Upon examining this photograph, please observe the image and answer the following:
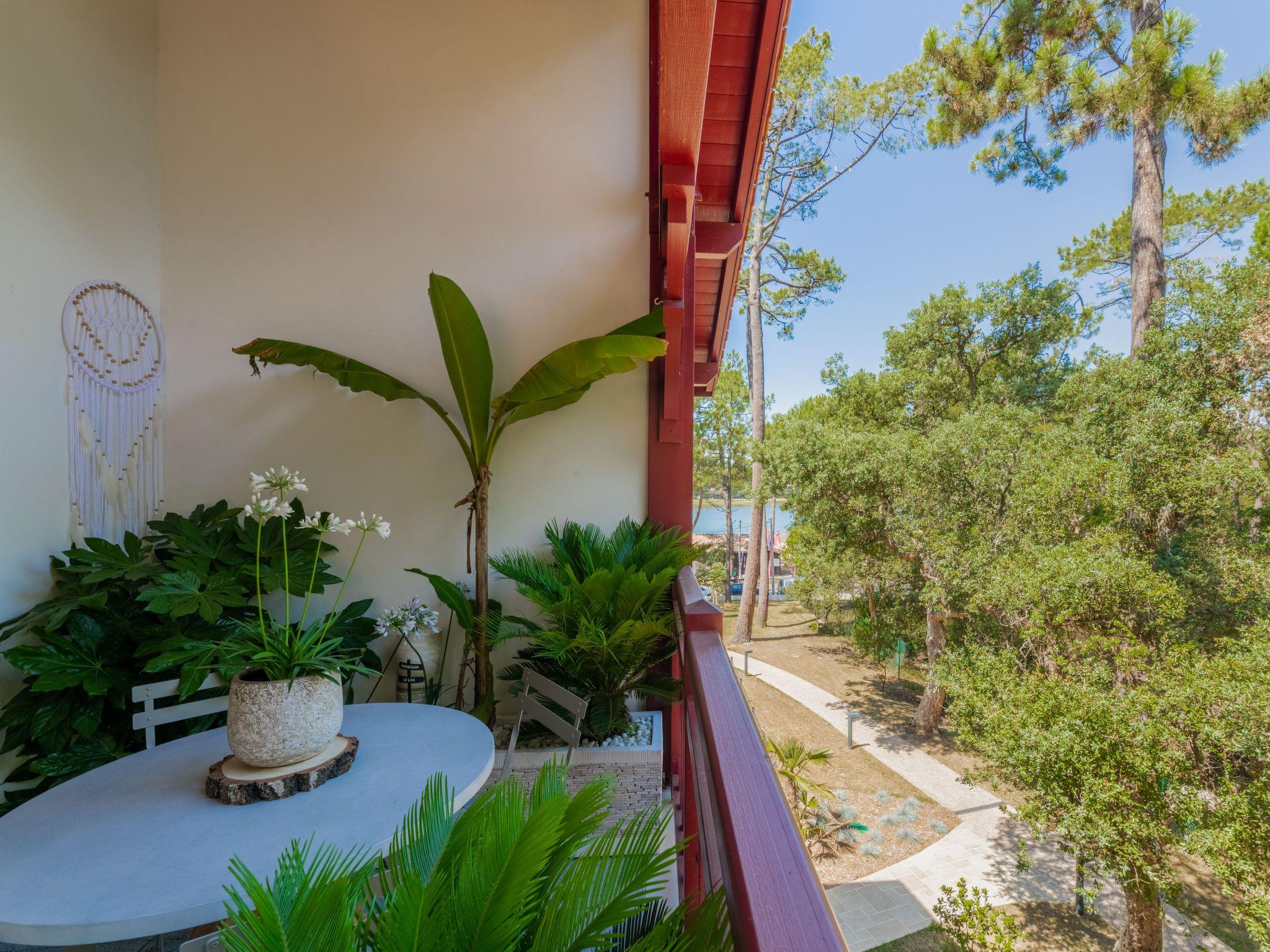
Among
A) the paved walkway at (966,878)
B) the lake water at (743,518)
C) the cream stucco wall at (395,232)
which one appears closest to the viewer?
the cream stucco wall at (395,232)

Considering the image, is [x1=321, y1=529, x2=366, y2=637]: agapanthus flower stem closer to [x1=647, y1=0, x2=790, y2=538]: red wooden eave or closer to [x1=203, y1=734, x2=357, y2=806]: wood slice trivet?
[x1=203, y1=734, x2=357, y2=806]: wood slice trivet

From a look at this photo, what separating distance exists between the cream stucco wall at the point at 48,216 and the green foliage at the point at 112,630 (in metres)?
0.17

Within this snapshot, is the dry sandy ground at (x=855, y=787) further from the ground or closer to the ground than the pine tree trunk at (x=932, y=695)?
closer to the ground

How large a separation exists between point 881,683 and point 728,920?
41.4 ft

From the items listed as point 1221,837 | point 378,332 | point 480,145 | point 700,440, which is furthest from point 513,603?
point 700,440

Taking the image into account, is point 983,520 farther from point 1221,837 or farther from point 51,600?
point 51,600

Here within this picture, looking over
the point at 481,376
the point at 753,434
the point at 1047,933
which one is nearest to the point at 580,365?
the point at 481,376

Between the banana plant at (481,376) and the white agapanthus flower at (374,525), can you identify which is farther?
the banana plant at (481,376)

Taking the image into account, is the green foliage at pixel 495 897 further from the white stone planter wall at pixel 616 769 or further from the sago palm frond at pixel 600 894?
the white stone planter wall at pixel 616 769

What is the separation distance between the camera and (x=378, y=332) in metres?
2.51

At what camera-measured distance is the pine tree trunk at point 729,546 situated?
54.1ft

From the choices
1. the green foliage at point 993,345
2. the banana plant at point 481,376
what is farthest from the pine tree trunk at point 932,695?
the banana plant at point 481,376

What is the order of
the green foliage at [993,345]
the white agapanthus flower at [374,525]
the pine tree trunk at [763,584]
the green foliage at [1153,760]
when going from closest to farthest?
1. the white agapanthus flower at [374,525]
2. the green foliage at [1153,760]
3. the green foliage at [993,345]
4. the pine tree trunk at [763,584]

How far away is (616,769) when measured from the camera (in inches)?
81.8
